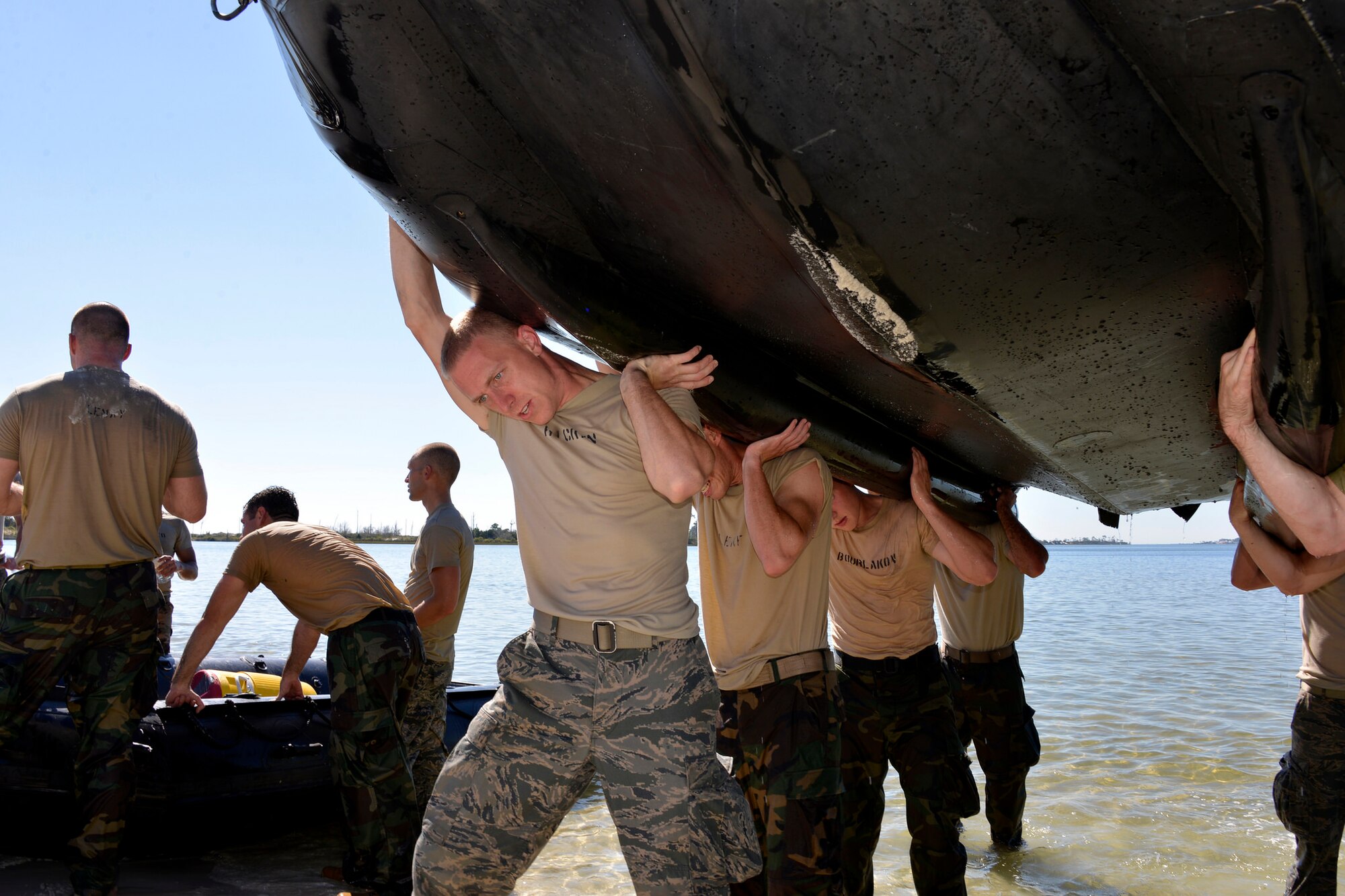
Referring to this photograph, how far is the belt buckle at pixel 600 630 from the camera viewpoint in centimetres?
239

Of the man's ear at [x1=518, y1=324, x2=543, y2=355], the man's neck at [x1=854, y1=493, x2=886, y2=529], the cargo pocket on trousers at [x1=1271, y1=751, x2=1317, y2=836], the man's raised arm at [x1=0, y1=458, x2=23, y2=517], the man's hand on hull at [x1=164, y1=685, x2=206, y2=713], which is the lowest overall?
the man's hand on hull at [x1=164, y1=685, x2=206, y2=713]

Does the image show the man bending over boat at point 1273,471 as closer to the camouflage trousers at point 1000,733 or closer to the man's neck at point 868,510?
the man's neck at point 868,510

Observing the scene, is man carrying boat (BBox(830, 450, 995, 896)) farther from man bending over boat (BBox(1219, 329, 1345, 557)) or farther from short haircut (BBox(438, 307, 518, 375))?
short haircut (BBox(438, 307, 518, 375))

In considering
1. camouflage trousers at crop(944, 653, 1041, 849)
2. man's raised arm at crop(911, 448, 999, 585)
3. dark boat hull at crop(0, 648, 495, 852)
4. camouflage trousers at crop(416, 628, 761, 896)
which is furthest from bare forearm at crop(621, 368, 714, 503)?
camouflage trousers at crop(944, 653, 1041, 849)

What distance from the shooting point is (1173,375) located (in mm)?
2334

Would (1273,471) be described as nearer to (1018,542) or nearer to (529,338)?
(529,338)

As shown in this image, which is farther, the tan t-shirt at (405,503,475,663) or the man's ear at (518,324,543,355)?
the tan t-shirt at (405,503,475,663)

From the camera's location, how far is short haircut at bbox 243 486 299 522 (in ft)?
17.5

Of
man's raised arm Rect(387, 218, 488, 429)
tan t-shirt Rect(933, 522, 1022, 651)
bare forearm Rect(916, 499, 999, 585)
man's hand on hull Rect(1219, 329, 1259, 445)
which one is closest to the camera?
man's hand on hull Rect(1219, 329, 1259, 445)

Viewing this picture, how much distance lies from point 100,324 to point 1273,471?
4.22 m

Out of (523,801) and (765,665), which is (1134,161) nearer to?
(523,801)

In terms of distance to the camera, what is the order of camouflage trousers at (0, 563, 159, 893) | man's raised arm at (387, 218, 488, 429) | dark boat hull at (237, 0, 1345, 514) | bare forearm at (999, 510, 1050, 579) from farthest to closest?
bare forearm at (999, 510, 1050, 579)
camouflage trousers at (0, 563, 159, 893)
man's raised arm at (387, 218, 488, 429)
dark boat hull at (237, 0, 1345, 514)

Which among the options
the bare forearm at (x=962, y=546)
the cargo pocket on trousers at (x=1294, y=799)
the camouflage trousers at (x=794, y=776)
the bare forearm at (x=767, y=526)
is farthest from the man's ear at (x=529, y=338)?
the cargo pocket on trousers at (x=1294, y=799)

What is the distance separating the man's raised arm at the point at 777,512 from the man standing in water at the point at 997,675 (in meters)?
1.92
